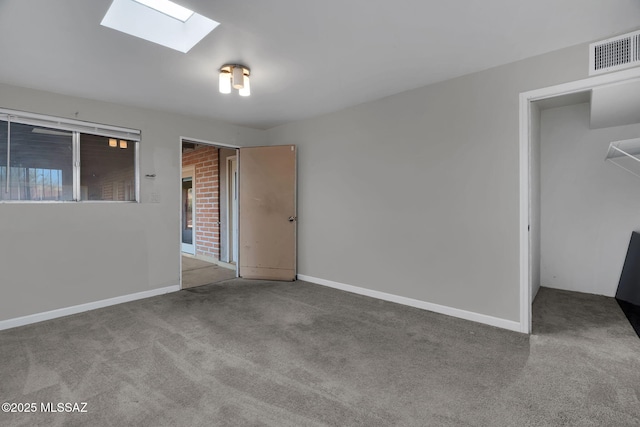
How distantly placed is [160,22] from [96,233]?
2499 millimetres

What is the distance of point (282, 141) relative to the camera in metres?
4.95

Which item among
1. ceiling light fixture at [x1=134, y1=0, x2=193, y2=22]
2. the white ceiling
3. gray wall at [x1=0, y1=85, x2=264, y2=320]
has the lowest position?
gray wall at [x1=0, y1=85, x2=264, y2=320]

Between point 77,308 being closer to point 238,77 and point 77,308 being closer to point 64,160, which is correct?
point 64,160

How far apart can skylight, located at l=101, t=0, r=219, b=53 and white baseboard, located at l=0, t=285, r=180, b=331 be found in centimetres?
293

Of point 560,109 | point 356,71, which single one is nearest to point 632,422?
point 356,71

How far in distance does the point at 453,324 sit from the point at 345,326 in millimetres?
1049

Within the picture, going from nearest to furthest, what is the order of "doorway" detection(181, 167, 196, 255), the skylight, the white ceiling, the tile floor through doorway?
the white ceiling
the skylight
the tile floor through doorway
"doorway" detection(181, 167, 196, 255)

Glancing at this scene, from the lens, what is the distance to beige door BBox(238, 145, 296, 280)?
464 centimetres

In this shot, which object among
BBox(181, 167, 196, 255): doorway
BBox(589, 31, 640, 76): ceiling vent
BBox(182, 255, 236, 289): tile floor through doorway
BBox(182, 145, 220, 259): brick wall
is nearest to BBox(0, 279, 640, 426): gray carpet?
BBox(182, 255, 236, 289): tile floor through doorway

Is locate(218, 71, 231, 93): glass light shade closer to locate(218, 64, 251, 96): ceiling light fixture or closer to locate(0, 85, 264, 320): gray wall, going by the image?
locate(218, 64, 251, 96): ceiling light fixture

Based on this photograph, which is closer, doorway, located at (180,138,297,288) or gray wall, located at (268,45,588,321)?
gray wall, located at (268,45,588,321)

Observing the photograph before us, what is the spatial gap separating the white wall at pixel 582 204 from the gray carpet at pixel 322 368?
2.59ft

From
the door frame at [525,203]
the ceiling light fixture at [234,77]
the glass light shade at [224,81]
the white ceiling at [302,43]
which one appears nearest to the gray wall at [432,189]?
the door frame at [525,203]

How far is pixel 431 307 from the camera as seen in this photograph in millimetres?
3262
